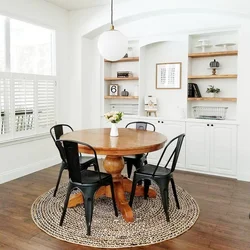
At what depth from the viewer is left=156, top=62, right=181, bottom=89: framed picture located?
5.12 meters

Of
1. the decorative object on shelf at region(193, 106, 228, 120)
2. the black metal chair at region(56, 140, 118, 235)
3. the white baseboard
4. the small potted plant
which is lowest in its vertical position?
the white baseboard

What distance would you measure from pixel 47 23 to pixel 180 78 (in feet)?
8.47

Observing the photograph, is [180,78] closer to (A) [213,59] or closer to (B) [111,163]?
(A) [213,59]

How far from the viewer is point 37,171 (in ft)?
15.8

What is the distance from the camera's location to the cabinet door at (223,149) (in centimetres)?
448

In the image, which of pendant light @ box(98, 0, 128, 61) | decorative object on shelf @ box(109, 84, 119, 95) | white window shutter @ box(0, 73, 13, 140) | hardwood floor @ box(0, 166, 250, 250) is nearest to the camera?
hardwood floor @ box(0, 166, 250, 250)

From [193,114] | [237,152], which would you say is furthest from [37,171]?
[237,152]

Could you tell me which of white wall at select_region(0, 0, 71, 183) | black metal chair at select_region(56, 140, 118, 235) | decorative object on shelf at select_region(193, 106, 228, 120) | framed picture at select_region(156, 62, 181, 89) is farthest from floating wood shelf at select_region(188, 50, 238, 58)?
black metal chair at select_region(56, 140, 118, 235)

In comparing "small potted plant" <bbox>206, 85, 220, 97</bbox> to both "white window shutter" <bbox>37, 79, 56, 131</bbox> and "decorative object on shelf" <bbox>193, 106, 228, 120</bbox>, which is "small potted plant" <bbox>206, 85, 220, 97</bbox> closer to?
"decorative object on shelf" <bbox>193, 106, 228, 120</bbox>

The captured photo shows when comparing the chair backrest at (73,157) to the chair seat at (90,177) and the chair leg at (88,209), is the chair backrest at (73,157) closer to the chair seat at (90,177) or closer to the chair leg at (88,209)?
the chair seat at (90,177)

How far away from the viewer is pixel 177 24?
4832 mm

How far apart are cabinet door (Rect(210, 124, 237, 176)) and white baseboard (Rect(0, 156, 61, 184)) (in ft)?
9.45

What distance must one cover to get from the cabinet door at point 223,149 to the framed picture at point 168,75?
1124mm

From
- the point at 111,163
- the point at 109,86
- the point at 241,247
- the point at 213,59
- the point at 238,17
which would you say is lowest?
the point at 241,247
